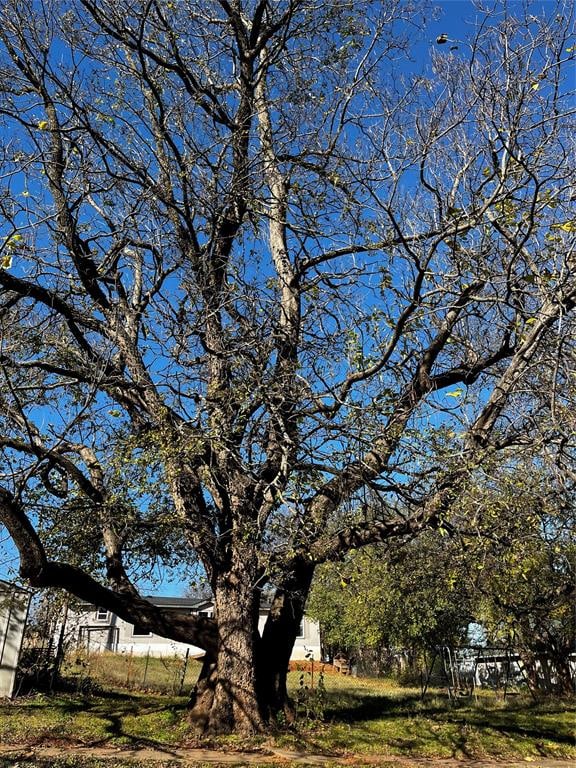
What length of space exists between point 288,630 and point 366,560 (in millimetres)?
2110

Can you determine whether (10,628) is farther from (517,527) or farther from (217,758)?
(517,527)

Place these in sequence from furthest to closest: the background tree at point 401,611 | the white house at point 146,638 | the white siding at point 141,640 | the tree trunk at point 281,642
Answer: the white siding at point 141,640 → the white house at point 146,638 → the background tree at point 401,611 → the tree trunk at point 281,642

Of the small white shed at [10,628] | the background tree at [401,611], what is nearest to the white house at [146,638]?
the background tree at [401,611]

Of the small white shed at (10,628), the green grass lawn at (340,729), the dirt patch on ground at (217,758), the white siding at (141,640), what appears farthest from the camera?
the white siding at (141,640)

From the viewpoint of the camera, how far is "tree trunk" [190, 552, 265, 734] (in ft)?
27.7

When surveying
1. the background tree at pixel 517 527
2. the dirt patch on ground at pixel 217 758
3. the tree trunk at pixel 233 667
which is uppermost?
the background tree at pixel 517 527

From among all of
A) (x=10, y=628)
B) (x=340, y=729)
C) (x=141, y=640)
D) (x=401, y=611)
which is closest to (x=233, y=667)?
(x=340, y=729)

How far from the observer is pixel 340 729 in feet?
29.9

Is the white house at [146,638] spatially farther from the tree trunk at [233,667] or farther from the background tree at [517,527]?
the background tree at [517,527]

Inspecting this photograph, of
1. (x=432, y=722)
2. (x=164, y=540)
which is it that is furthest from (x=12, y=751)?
(x=432, y=722)

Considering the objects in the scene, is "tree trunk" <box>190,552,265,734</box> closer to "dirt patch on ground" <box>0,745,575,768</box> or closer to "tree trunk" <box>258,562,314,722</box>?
"tree trunk" <box>258,562,314,722</box>

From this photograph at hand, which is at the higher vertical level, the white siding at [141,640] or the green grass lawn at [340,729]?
the white siding at [141,640]

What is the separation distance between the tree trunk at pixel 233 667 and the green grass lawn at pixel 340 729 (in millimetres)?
298

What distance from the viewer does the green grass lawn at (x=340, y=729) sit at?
8.15 meters
